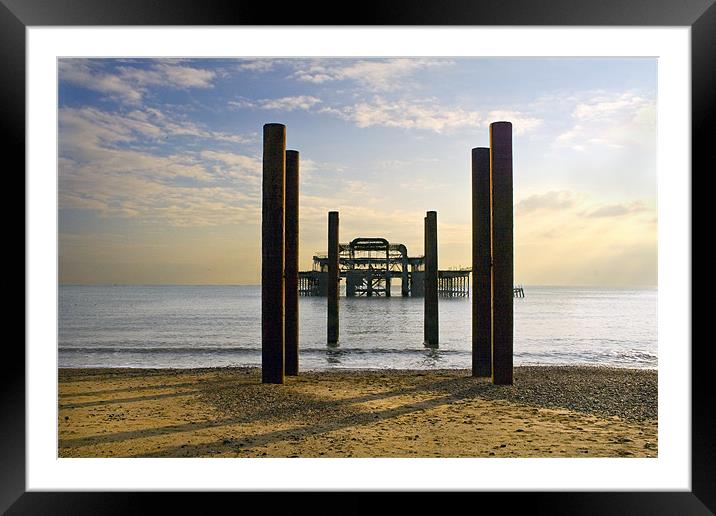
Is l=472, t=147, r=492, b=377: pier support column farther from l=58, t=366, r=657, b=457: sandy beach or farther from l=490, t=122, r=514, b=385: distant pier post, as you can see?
l=490, t=122, r=514, b=385: distant pier post

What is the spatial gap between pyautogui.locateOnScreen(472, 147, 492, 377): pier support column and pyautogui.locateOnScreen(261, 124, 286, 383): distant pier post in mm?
2638

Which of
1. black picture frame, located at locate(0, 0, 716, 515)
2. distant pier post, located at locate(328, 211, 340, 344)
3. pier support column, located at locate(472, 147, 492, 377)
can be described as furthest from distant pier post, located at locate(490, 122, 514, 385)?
distant pier post, located at locate(328, 211, 340, 344)

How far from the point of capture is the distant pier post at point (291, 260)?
27.7 ft

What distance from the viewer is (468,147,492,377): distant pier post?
27.6 feet

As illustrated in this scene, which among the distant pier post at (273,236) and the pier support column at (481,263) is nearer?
the distant pier post at (273,236)

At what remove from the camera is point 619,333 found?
25.3 meters

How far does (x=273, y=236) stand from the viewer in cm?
771

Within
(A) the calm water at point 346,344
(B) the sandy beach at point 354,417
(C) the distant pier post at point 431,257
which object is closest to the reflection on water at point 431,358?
(A) the calm water at point 346,344

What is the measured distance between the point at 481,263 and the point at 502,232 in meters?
0.85

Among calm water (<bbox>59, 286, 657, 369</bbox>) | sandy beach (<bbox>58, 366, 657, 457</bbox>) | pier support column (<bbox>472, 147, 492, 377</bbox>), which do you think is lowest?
calm water (<bbox>59, 286, 657, 369</bbox>)

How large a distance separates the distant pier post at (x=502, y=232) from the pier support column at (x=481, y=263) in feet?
1.70
